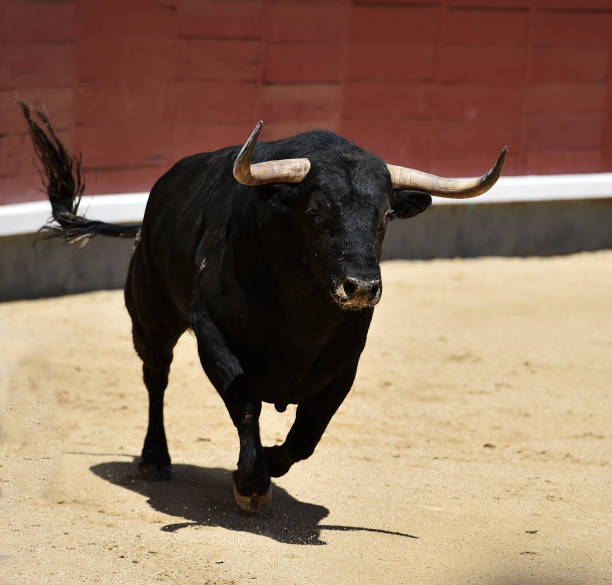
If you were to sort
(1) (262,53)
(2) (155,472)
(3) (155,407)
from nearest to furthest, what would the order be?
1. (2) (155,472)
2. (3) (155,407)
3. (1) (262,53)

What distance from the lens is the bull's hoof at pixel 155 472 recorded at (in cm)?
493

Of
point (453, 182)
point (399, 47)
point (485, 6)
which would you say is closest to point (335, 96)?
point (399, 47)

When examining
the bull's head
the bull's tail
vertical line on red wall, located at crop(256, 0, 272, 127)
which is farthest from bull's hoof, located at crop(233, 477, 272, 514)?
vertical line on red wall, located at crop(256, 0, 272, 127)

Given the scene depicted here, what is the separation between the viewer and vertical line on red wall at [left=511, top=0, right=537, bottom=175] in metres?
9.77

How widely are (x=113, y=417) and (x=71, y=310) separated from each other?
78.1 inches

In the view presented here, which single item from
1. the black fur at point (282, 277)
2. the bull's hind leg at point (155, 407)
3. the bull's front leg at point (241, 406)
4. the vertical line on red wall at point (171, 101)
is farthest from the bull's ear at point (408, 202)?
the vertical line on red wall at point (171, 101)

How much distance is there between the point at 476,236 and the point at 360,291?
6091 mm

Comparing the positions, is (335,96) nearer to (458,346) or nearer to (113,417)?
(458,346)

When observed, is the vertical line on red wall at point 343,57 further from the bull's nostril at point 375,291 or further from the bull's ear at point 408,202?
the bull's nostril at point 375,291

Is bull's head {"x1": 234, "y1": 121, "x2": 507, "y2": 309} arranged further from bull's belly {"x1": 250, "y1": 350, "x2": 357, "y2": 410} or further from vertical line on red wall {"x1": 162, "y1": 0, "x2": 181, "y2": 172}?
vertical line on red wall {"x1": 162, "y1": 0, "x2": 181, "y2": 172}

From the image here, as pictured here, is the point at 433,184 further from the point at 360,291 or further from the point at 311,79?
the point at 311,79

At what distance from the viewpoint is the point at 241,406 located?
4133 millimetres

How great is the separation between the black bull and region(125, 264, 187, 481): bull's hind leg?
7.1 inches

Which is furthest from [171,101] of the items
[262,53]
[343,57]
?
[343,57]
